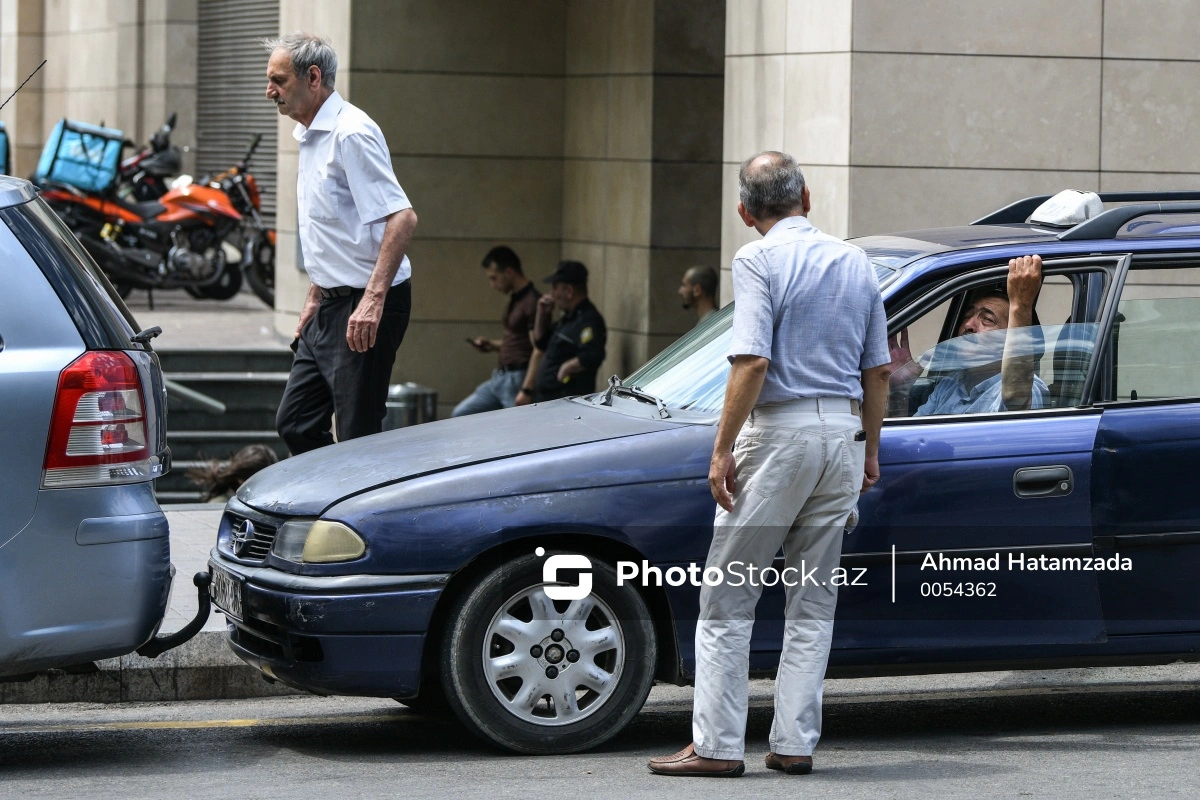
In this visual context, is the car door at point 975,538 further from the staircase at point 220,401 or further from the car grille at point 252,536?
the staircase at point 220,401

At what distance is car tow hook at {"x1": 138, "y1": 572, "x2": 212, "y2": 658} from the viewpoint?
5777mm

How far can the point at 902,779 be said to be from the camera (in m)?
5.53

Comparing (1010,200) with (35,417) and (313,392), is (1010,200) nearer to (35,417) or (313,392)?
(313,392)

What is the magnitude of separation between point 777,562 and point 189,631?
6.00 ft

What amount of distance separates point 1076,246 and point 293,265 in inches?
410

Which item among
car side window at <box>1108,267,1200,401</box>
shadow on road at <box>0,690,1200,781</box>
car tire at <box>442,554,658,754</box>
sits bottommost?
shadow on road at <box>0,690,1200,781</box>

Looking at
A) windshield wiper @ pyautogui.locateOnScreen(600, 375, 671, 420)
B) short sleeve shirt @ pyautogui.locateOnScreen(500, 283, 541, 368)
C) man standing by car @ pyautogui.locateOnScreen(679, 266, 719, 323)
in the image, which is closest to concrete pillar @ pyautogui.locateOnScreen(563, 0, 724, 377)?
short sleeve shirt @ pyautogui.locateOnScreen(500, 283, 541, 368)

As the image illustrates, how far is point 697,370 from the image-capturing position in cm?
628

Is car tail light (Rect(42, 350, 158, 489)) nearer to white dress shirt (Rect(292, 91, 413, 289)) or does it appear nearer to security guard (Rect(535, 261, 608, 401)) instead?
white dress shirt (Rect(292, 91, 413, 289))

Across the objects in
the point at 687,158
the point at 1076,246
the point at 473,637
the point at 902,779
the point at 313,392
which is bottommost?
the point at 902,779

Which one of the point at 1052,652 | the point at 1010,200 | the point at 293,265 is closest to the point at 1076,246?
the point at 1052,652

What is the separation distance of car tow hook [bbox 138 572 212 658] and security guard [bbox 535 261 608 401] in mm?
6764

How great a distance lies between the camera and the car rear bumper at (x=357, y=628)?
5.54m

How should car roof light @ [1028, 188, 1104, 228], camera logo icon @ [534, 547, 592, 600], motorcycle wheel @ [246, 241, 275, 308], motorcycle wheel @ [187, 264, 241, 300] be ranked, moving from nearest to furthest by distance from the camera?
camera logo icon @ [534, 547, 592, 600]
car roof light @ [1028, 188, 1104, 228]
motorcycle wheel @ [246, 241, 275, 308]
motorcycle wheel @ [187, 264, 241, 300]
